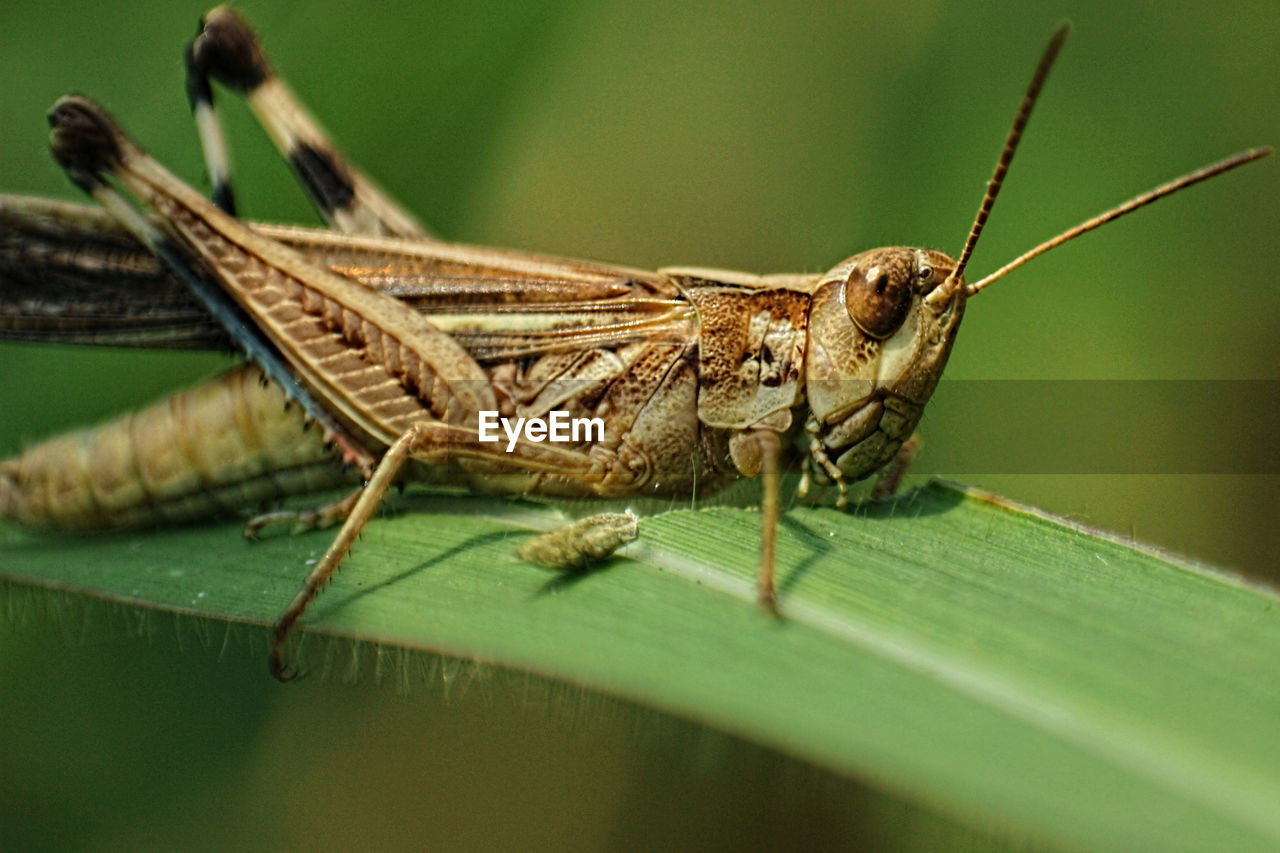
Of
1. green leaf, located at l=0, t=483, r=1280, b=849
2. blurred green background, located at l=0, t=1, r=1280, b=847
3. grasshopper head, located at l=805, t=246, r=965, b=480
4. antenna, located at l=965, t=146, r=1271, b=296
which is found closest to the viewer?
green leaf, located at l=0, t=483, r=1280, b=849

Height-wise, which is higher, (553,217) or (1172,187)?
(1172,187)

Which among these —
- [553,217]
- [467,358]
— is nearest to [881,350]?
[467,358]

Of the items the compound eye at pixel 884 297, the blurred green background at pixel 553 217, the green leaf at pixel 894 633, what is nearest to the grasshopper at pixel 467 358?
the compound eye at pixel 884 297

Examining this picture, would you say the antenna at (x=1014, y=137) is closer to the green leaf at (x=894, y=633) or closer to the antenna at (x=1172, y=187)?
the antenna at (x=1172, y=187)

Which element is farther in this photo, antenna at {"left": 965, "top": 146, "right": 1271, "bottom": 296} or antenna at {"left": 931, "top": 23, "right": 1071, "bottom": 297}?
antenna at {"left": 965, "top": 146, "right": 1271, "bottom": 296}

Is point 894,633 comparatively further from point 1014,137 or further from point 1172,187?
point 1172,187

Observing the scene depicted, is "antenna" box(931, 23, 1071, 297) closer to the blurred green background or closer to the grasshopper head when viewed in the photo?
the grasshopper head

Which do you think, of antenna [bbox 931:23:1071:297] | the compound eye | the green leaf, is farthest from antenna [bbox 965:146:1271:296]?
the green leaf
